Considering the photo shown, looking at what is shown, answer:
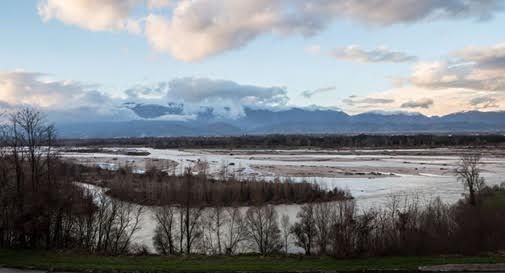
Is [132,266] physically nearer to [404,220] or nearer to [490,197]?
[404,220]

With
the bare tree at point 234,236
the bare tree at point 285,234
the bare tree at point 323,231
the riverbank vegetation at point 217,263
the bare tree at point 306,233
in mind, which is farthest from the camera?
the bare tree at point 285,234

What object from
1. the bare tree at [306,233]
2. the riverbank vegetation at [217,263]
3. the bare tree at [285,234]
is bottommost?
the bare tree at [285,234]

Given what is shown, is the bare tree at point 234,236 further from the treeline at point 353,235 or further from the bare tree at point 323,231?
the bare tree at point 323,231

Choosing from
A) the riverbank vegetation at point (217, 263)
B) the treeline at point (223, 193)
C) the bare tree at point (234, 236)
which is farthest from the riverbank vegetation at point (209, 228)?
the treeline at point (223, 193)

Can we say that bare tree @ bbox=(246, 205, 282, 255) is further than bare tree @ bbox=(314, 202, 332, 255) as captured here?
Yes

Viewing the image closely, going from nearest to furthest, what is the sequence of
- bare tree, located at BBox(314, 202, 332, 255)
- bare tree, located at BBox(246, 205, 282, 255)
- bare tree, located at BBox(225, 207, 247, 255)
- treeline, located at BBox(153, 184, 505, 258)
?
treeline, located at BBox(153, 184, 505, 258) → bare tree, located at BBox(314, 202, 332, 255) → bare tree, located at BBox(246, 205, 282, 255) → bare tree, located at BBox(225, 207, 247, 255)

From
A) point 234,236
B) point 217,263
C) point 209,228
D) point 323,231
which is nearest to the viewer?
point 217,263

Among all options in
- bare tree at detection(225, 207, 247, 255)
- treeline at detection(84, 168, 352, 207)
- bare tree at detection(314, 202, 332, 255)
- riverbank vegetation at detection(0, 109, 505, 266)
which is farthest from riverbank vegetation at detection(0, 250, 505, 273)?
treeline at detection(84, 168, 352, 207)

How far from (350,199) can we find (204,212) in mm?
14548

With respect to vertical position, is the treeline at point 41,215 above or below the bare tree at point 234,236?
above

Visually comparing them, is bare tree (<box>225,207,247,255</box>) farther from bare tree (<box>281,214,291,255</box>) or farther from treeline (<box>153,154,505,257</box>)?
bare tree (<box>281,214,291,255</box>)

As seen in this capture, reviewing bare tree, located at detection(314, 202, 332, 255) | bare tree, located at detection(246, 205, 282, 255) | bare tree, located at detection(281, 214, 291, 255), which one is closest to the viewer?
bare tree, located at detection(314, 202, 332, 255)

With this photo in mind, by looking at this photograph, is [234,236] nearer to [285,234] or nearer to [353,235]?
[285,234]

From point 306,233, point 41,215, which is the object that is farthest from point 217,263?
point 306,233
